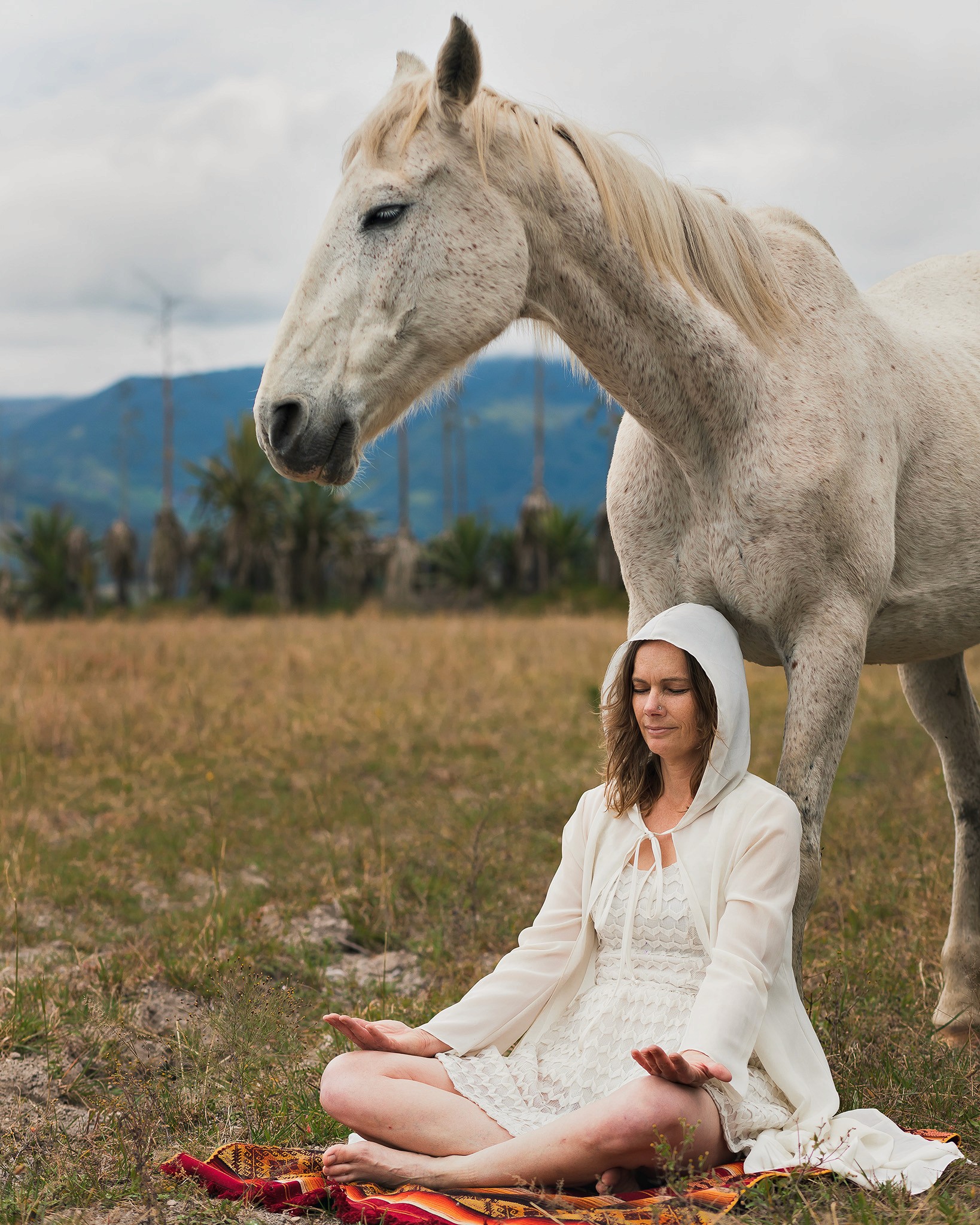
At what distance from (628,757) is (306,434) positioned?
108cm

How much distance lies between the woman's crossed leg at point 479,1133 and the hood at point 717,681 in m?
0.64

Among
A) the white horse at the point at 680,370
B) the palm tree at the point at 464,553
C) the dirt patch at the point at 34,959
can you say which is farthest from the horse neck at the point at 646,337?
the palm tree at the point at 464,553

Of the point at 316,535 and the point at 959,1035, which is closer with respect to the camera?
the point at 959,1035

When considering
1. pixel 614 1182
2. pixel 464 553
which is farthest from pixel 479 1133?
pixel 464 553

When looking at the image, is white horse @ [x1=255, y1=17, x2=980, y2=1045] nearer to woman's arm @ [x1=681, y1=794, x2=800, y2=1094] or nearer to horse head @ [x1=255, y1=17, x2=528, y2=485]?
horse head @ [x1=255, y1=17, x2=528, y2=485]

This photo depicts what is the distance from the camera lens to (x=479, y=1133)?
219 centimetres

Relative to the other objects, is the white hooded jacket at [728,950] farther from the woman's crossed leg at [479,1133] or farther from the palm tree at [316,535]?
the palm tree at [316,535]

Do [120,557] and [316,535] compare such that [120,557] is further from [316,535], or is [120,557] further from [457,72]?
[457,72]

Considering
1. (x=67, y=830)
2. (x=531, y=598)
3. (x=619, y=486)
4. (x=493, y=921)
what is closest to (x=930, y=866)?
(x=493, y=921)

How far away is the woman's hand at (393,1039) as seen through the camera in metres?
2.28

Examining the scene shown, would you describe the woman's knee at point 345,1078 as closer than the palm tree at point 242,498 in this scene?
Yes

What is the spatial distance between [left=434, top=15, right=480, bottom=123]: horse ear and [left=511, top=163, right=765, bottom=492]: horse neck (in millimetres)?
295

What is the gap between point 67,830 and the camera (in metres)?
5.46

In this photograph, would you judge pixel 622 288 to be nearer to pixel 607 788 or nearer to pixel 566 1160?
pixel 607 788
